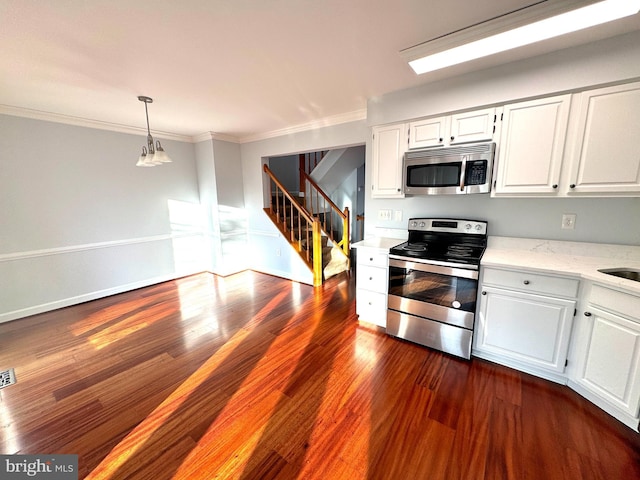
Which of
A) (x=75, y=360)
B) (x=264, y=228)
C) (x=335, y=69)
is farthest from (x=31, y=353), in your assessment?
(x=335, y=69)

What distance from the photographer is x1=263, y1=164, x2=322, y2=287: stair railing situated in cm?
404

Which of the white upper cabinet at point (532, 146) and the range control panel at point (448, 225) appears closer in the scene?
the white upper cabinet at point (532, 146)

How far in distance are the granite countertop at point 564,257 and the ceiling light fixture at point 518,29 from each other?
1.56 meters

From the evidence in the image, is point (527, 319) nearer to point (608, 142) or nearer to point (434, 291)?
point (434, 291)

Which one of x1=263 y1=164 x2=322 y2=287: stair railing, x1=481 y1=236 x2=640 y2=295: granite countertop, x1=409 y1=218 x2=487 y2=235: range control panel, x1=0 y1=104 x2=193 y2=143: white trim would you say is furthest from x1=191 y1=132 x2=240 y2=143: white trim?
x1=481 y1=236 x2=640 y2=295: granite countertop

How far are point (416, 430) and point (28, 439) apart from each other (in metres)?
2.42

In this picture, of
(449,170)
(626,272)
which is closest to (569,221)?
(626,272)

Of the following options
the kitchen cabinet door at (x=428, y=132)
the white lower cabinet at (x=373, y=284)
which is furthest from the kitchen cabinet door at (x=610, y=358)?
the kitchen cabinet door at (x=428, y=132)

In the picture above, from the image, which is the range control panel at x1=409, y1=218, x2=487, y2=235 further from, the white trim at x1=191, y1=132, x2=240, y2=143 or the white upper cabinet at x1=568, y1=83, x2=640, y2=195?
the white trim at x1=191, y1=132, x2=240, y2=143

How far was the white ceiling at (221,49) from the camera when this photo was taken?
1.45 m

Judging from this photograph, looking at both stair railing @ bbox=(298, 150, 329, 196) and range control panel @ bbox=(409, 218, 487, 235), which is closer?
range control panel @ bbox=(409, 218, 487, 235)

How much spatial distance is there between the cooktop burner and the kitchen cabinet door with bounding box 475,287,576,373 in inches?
15.1

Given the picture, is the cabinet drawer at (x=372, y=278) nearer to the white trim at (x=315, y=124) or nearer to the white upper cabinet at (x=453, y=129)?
the white upper cabinet at (x=453, y=129)

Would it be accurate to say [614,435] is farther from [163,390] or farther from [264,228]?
[264,228]
